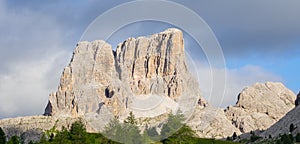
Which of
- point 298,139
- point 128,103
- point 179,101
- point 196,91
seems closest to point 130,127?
point 128,103

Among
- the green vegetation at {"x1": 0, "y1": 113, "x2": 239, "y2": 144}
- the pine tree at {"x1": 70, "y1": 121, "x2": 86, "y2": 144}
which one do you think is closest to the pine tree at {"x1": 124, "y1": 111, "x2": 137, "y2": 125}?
the green vegetation at {"x1": 0, "y1": 113, "x2": 239, "y2": 144}

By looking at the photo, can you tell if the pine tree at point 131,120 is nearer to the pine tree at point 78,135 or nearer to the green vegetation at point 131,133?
the green vegetation at point 131,133

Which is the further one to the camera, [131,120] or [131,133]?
[131,133]

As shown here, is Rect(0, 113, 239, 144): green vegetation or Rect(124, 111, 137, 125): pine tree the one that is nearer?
Rect(0, 113, 239, 144): green vegetation

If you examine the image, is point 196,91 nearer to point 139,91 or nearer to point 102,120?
point 139,91

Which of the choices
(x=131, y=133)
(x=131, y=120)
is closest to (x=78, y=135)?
(x=131, y=133)

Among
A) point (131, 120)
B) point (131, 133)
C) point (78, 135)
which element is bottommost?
point (131, 133)

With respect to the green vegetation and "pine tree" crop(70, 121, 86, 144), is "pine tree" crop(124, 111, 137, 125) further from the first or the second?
"pine tree" crop(70, 121, 86, 144)

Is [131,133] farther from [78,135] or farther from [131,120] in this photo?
[78,135]

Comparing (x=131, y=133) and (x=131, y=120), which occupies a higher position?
(x=131, y=120)

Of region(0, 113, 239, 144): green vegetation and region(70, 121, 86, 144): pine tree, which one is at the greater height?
region(70, 121, 86, 144): pine tree

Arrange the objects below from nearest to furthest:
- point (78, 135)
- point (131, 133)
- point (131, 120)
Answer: point (131, 120) < point (131, 133) < point (78, 135)
